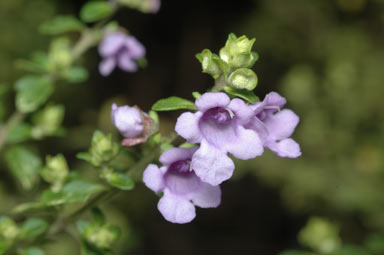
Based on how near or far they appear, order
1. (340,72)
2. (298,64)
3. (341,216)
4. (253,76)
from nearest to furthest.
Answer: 1. (253,76)
2. (340,72)
3. (341,216)
4. (298,64)

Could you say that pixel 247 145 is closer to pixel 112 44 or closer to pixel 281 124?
pixel 281 124

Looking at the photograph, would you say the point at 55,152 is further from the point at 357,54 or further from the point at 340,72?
the point at 357,54

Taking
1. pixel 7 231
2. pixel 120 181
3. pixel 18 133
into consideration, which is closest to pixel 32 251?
pixel 7 231

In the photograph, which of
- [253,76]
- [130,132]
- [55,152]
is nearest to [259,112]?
[253,76]

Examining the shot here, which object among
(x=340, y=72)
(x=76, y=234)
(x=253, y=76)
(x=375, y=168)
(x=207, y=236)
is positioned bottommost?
(x=207, y=236)

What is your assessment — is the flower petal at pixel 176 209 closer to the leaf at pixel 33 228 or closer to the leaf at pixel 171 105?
the leaf at pixel 171 105

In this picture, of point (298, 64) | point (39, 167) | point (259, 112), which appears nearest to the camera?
point (259, 112)

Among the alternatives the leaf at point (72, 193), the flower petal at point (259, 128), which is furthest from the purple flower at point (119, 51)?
the flower petal at point (259, 128)
